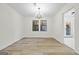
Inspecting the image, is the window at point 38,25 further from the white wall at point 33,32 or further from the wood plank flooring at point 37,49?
the wood plank flooring at point 37,49

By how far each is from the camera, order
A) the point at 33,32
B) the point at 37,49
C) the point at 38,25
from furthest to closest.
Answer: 1. the point at 33,32
2. the point at 38,25
3. the point at 37,49

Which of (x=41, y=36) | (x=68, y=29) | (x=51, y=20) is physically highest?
(x=51, y=20)

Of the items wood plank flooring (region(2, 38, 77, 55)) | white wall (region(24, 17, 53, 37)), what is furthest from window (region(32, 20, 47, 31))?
wood plank flooring (region(2, 38, 77, 55))

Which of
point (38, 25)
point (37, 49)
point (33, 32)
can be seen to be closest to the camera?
point (37, 49)

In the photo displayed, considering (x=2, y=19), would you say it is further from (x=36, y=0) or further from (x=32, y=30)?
(x=32, y=30)

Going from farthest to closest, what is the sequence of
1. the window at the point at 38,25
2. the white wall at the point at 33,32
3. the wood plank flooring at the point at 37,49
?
the white wall at the point at 33,32 → the window at the point at 38,25 → the wood plank flooring at the point at 37,49

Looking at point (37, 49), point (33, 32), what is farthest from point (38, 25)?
point (37, 49)

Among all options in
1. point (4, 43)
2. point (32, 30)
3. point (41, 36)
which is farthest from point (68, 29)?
point (4, 43)

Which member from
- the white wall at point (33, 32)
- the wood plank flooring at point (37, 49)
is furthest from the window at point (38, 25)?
the wood plank flooring at point (37, 49)

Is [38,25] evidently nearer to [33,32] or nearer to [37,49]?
[33,32]

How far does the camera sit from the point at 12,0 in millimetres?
1004
